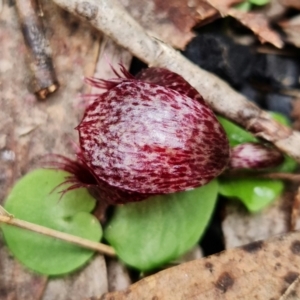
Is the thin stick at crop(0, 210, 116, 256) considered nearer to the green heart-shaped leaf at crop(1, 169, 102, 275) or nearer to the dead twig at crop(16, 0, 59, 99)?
the green heart-shaped leaf at crop(1, 169, 102, 275)

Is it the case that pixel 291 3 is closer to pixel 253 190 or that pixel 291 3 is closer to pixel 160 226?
pixel 253 190

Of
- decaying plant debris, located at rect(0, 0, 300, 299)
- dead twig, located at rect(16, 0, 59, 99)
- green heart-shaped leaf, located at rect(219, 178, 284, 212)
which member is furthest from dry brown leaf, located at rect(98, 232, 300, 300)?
dead twig, located at rect(16, 0, 59, 99)

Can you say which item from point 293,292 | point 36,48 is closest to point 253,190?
point 293,292

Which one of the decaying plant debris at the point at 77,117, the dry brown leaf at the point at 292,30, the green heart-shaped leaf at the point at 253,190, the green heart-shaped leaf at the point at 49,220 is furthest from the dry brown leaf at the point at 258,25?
the green heart-shaped leaf at the point at 49,220

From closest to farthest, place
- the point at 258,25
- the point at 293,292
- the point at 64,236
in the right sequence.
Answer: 1. the point at 293,292
2. the point at 64,236
3. the point at 258,25

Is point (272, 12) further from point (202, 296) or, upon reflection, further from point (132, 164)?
point (202, 296)

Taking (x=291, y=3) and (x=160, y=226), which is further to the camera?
(x=291, y=3)
